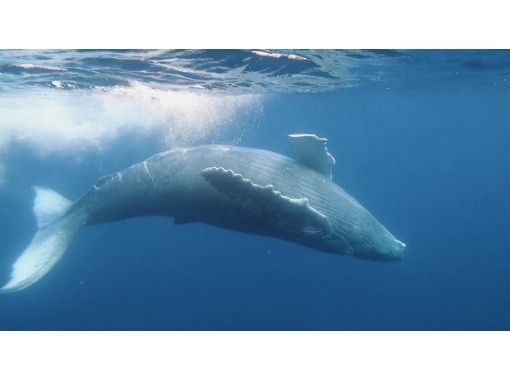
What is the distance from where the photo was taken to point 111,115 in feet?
90.4

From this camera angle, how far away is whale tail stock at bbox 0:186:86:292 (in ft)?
A: 32.0

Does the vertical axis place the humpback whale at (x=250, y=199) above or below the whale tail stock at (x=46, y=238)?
above

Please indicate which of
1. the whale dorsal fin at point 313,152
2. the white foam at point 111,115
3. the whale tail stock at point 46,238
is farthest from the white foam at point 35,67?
the whale dorsal fin at point 313,152

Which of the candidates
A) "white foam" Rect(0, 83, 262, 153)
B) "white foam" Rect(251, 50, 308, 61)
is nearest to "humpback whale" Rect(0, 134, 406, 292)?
"white foam" Rect(251, 50, 308, 61)

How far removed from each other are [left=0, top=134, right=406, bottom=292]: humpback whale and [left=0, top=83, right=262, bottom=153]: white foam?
1095 cm

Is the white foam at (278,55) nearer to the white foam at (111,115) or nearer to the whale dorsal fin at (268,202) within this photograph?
the whale dorsal fin at (268,202)

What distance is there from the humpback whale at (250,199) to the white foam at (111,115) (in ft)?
35.9

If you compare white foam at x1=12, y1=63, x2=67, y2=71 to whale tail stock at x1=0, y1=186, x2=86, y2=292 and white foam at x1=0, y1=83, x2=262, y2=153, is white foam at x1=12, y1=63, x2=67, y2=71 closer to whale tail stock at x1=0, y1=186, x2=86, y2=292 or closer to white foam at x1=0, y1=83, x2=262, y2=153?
white foam at x1=0, y1=83, x2=262, y2=153

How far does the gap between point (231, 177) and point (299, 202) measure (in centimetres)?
117

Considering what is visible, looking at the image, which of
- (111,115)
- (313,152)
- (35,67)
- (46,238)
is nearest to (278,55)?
(313,152)

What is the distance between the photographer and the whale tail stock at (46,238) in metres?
9.74

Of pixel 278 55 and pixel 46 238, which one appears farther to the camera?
pixel 278 55

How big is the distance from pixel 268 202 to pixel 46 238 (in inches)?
271

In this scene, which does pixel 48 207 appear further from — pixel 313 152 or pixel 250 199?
pixel 313 152
